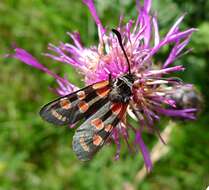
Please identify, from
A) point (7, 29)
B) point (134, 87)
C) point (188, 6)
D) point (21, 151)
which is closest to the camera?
point (134, 87)

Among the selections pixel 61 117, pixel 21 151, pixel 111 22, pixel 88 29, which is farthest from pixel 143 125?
pixel 21 151

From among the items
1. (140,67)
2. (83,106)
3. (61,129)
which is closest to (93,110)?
(83,106)

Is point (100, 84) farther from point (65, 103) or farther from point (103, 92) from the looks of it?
point (65, 103)

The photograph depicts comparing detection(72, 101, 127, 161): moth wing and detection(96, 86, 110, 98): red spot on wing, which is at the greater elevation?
detection(96, 86, 110, 98): red spot on wing

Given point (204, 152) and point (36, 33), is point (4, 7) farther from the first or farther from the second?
point (204, 152)

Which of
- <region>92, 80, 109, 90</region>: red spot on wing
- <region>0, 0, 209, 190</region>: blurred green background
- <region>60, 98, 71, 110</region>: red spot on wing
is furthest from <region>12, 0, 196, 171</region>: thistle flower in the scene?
<region>0, 0, 209, 190</region>: blurred green background

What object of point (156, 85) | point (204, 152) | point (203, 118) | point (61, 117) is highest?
point (61, 117)

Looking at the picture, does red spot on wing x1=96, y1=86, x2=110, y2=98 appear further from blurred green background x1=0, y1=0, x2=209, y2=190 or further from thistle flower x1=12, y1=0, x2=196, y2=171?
blurred green background x1=0, y1=0, x2=209, y2=190
